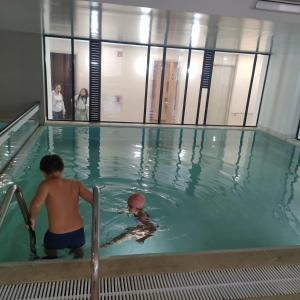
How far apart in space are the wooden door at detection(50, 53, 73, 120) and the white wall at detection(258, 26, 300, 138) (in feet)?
20.2

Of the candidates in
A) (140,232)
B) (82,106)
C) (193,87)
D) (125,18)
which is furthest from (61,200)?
(193,87)

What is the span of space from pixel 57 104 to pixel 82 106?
0.77 metres

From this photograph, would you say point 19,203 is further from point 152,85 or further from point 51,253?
point 152,85

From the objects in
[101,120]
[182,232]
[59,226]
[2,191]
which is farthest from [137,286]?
[101,120]

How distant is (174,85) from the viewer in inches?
399

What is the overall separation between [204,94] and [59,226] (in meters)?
8.60

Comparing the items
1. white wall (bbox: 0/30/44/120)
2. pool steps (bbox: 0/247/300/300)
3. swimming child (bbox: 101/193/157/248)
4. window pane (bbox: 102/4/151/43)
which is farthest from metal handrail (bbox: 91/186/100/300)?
white wall (bbox: 0/30/44/120)

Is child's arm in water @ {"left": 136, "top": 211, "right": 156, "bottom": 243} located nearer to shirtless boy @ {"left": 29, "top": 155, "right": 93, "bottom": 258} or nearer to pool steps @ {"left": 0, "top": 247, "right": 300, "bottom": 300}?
shirtless boy @ {"left": 29, "top": 155, "right": 93, "bottom": 258}

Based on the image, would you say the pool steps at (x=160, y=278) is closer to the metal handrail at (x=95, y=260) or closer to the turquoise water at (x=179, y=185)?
the metal handrail at (x=95, y=260)

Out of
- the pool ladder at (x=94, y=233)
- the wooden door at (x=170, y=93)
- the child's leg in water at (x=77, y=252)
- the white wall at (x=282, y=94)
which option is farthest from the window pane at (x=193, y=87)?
the pool ladder at (x=94, y=233)

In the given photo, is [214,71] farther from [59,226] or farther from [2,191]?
[59,226]

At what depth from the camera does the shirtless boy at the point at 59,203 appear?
1936mm

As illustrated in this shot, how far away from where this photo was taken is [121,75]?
31.5 feet

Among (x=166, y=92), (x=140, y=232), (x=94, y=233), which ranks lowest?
(x=140, y=232)
